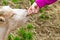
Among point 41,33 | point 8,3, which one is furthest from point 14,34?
point 8,3

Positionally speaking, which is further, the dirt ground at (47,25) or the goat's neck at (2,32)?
the dirt ground at (47,25)

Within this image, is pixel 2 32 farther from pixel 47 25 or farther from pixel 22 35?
pixel 47 25

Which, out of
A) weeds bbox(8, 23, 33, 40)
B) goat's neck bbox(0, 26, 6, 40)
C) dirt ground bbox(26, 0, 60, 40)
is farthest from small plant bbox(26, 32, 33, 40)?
goat's neck bbox(0, 26, 6, 40)

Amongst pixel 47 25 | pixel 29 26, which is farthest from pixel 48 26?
pixel 29 26

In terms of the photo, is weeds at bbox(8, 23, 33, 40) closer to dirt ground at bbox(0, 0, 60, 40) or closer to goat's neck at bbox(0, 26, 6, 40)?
dirt ground at bbox(0, 0, 60, 40)

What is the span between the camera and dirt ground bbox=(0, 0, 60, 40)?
157 inches

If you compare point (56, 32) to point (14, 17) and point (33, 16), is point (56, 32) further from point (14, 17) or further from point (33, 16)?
point (14, 17)

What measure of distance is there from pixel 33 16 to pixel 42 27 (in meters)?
0.29

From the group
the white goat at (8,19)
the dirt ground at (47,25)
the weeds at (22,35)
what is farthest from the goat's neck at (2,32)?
the dirt ground at (47,25)

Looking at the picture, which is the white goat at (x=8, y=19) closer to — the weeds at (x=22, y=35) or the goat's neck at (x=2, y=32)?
the goat's neck at (x=2, y=32)

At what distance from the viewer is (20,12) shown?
10.3ft

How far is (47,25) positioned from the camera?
13.7 ft

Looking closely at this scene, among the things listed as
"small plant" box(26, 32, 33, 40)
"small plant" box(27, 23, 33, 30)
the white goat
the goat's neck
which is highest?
the white goat

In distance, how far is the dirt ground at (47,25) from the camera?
3984 mm
